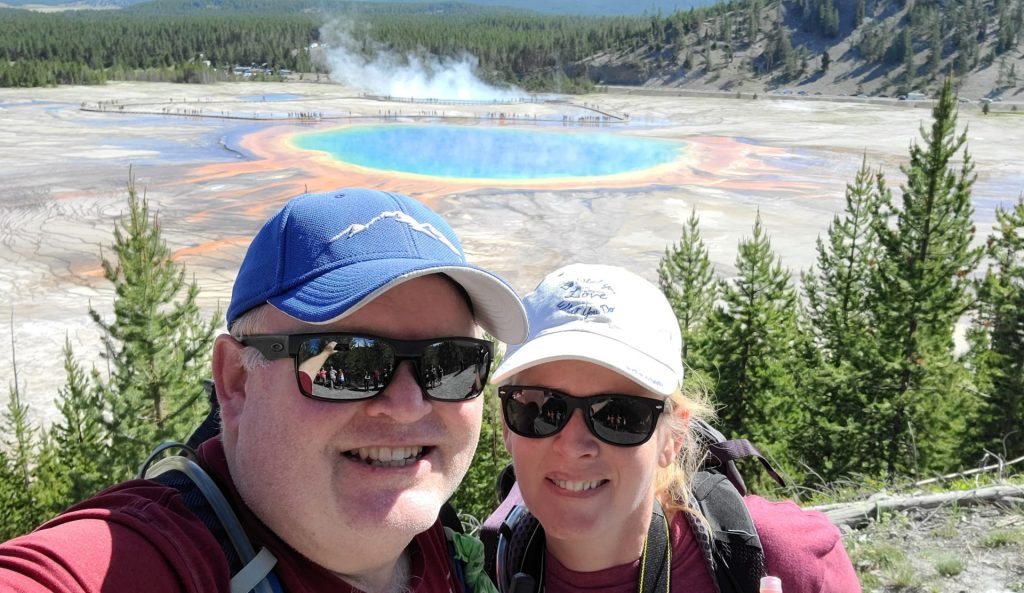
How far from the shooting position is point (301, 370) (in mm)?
1837

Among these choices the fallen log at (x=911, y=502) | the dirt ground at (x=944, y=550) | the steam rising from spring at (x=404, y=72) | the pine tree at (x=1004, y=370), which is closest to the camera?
the dirt ground at (x=944, y=550)

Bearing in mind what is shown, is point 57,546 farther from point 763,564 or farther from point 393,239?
point 763,564

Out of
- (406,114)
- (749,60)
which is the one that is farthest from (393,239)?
(749,60)

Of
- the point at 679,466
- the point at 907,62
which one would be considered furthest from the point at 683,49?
the point at 679,466

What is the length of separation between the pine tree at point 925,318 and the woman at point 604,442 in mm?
16214

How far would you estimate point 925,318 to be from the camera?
62.4ft

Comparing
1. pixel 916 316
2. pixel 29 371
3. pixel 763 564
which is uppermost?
pixel 763 564

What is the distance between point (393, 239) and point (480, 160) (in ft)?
158

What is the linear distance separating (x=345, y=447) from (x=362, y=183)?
39505 mm

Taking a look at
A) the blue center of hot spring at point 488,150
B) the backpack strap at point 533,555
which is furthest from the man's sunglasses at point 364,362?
the blue center of hot spring at point 488,150

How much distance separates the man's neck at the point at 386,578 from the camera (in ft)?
6.42

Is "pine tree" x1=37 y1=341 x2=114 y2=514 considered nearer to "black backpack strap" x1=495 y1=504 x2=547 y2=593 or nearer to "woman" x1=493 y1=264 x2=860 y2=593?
"black backpack strap" x1=495 y1=504 x2=547 y2=593

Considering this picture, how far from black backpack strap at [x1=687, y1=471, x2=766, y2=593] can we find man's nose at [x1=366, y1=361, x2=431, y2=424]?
1171 mm

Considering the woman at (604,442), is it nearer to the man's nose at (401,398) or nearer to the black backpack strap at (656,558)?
the black backpack strap at (656,558)
